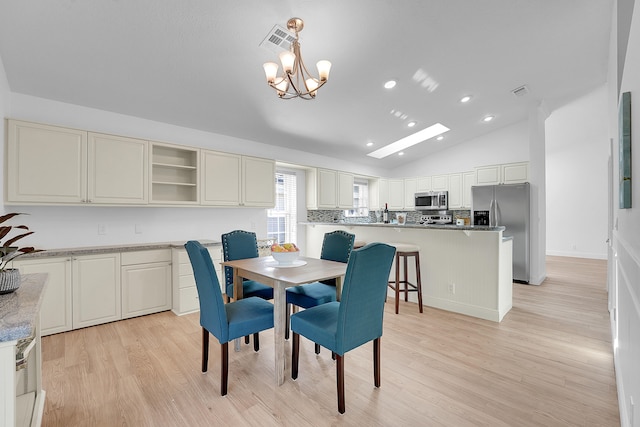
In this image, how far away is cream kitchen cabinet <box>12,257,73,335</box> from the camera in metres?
2.74

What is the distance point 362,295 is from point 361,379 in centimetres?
75

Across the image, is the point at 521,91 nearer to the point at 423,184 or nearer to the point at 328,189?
the point at 423,184

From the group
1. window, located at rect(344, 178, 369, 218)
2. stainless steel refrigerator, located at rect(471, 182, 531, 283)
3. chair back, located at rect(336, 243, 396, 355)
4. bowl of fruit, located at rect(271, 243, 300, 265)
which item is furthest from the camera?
window, located at rect(344, 178, 369, 218)

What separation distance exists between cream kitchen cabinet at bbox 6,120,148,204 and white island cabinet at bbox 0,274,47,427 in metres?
1.57

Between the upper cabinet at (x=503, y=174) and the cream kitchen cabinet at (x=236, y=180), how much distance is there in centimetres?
409

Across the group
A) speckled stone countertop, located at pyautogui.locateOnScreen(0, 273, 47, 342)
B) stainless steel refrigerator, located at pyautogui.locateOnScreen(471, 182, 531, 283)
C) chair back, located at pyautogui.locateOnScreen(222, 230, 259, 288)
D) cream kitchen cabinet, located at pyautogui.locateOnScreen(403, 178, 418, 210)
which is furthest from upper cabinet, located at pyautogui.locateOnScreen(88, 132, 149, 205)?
cream kitchen cabinet, located at pyautogui.locateOnScreen(403, 178, 418, 210)

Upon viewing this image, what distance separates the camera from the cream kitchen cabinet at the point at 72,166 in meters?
2.65

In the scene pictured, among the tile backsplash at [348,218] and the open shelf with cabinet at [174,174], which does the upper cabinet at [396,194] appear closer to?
the tile backsplash at [348,218]

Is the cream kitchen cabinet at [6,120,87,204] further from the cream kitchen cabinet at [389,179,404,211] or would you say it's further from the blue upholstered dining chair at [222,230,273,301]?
the cream kitchen cabinet at [389,179,404,211]

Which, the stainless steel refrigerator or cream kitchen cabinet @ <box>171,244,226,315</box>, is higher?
the stainless steel refrigerator

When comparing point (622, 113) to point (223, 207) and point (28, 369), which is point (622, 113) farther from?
point (223, 207)

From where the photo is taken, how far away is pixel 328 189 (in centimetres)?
553

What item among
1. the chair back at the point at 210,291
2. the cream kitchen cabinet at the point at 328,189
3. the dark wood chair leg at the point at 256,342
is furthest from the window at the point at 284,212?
the chair back at the point at 210,291

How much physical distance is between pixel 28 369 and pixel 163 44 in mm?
2469
